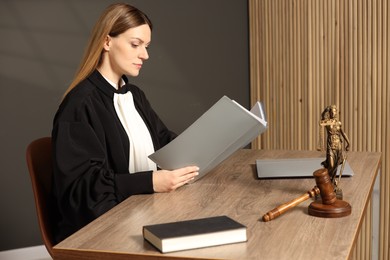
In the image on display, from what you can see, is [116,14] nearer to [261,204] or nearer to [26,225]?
[261,204]

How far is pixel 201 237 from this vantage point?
187cm

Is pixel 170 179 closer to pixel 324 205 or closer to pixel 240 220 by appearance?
pixel 240 220

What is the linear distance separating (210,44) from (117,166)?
92.8 inches

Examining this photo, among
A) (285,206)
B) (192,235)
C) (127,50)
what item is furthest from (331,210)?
(127,50)

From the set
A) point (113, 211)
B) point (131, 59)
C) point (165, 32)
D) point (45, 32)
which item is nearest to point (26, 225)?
point (45, 32)

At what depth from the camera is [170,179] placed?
8.40ft

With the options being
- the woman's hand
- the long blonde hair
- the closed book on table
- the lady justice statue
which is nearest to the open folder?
the woman's hand

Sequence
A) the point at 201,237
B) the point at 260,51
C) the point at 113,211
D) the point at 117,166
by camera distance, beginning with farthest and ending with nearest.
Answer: the point at 260,51, the point at 117,166, the point at 113,211, the point at 201,237

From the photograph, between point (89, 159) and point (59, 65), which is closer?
point (89, 159)

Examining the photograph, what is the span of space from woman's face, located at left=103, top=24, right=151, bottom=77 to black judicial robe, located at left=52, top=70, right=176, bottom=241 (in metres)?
0.09

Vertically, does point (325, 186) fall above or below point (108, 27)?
below

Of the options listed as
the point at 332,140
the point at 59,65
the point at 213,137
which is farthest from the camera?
the point at 59,65

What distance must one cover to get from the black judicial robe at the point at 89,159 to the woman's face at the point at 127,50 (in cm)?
9

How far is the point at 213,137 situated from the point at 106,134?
60 centimetres
